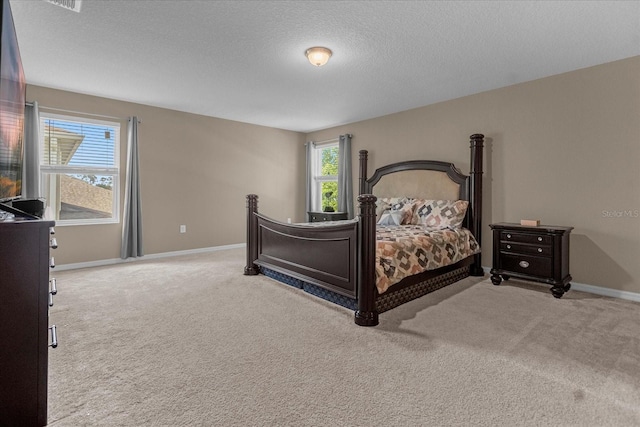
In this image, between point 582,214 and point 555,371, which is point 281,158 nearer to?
point 582,214

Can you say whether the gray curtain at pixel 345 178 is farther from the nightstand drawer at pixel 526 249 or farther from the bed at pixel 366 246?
the nightstand drawer at pixel 526 249

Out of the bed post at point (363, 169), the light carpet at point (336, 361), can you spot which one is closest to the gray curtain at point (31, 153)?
the light carpet at point (336, 361)

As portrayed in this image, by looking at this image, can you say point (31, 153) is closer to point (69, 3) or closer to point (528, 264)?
point (69, 3)

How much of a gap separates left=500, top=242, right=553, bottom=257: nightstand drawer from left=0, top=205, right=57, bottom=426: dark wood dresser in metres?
3.99

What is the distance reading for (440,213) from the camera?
4.25m

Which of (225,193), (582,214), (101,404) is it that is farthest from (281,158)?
(101,404)

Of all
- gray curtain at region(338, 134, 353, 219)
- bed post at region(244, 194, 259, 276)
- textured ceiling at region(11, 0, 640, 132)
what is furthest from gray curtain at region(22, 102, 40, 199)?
gray curtain at region(338, 134, 353, 219)

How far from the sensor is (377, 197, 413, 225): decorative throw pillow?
14.6 ft

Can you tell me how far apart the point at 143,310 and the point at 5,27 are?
2172mm

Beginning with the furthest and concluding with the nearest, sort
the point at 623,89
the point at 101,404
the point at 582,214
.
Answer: the point at 582,214 < the point at 623,89 < the point at 101,404

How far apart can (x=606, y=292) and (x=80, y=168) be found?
21.6 ft

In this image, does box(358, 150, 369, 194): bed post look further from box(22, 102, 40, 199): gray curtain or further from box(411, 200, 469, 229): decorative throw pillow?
box(22, 102, 40, 199): gray curtain

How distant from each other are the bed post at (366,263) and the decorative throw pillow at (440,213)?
1858 millimetres

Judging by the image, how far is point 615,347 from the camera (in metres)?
2.17
